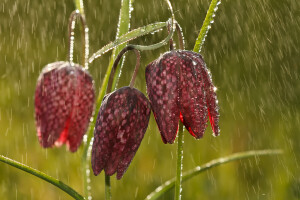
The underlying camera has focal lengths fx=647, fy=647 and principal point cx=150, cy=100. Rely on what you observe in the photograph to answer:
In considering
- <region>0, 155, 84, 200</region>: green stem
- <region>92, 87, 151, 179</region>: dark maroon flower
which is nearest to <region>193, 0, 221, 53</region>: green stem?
<region>92, 87, 151, 179</region>: dark maroon flower

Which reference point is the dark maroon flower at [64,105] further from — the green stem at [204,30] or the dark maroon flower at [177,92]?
the green stem at [204,30]

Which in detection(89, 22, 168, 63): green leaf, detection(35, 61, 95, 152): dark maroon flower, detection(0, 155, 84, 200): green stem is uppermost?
detection(89, 22, 168, 63): green leaf

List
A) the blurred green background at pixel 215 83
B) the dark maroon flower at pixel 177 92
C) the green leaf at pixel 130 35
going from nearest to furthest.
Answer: the dark maroon flower at pixel 177 92 < the green leaf at pixel 130 35 < the blurred green background at pixel 215 83

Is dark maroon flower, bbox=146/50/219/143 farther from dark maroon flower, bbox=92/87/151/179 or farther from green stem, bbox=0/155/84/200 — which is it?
green stem, bbox=0/155/84/200

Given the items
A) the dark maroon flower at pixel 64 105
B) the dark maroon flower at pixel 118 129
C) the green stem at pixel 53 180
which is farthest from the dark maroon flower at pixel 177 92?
the green stem at pixel 53 180

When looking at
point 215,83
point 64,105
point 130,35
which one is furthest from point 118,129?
point 215,83

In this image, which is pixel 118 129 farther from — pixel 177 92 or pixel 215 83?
pixel 215 83
